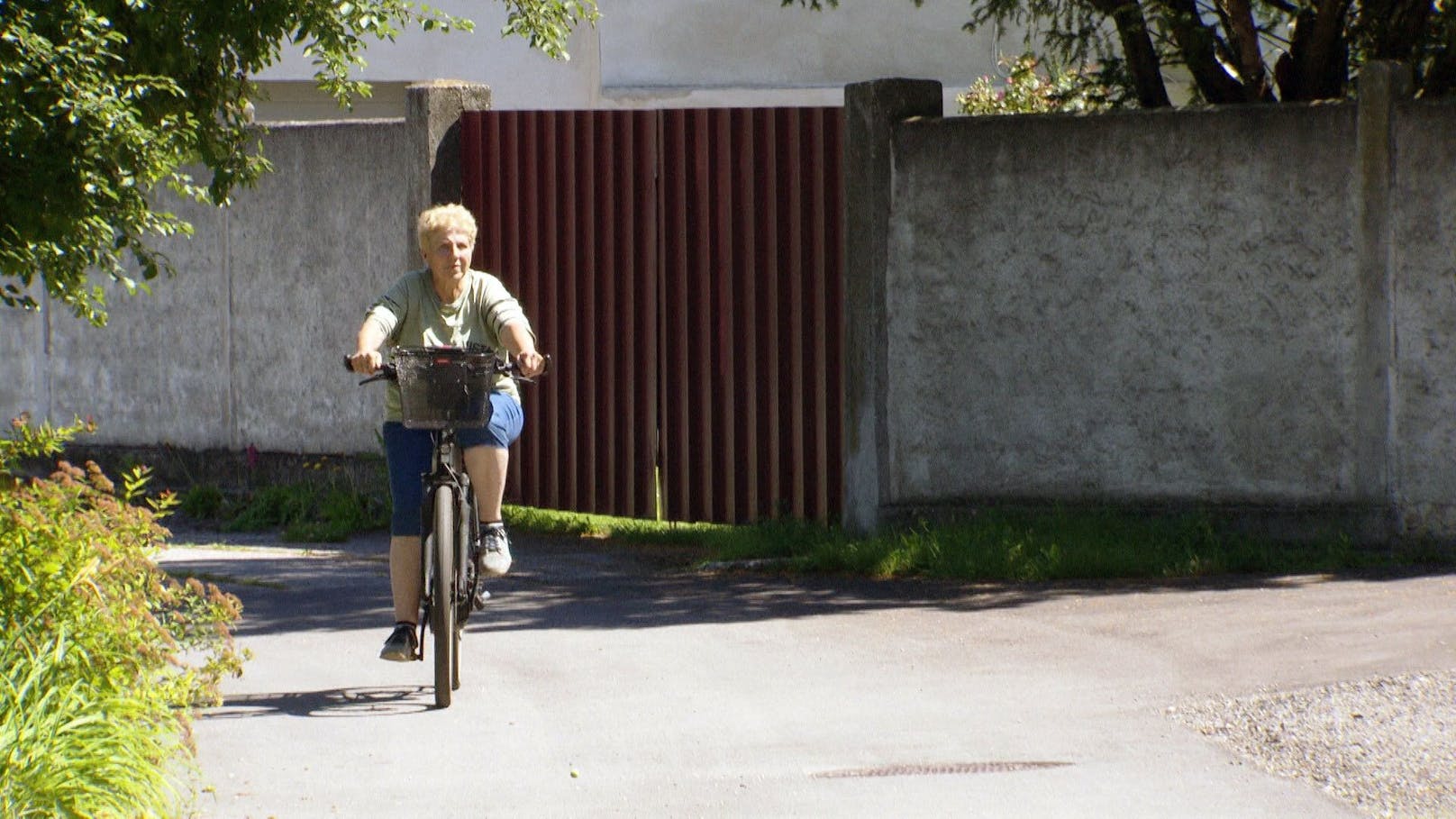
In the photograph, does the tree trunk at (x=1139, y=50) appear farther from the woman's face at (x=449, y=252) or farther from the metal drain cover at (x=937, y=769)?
the metal drain cover at (x=937, y=769)

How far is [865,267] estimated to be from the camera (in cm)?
1012

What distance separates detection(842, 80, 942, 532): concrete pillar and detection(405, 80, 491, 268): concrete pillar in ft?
9.53

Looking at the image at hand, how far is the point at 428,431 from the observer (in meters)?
6.84

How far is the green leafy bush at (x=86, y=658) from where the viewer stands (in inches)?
176

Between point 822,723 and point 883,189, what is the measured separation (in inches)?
174

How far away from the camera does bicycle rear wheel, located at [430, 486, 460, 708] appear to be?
641 centimetres

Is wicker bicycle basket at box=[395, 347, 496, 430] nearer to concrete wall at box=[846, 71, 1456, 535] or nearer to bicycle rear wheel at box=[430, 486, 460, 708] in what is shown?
bicycle rear wheel at box=[430, 486, 460, 708]

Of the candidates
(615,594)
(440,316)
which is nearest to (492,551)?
(440,316)

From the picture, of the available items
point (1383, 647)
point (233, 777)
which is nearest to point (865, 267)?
point (1383, 647)

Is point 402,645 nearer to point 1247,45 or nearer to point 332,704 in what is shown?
point 332,704

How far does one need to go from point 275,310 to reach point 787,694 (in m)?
7.33

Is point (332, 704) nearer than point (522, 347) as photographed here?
Yes

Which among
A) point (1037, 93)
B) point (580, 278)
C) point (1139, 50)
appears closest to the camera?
point (1139, 50)

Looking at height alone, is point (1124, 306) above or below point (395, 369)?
above
